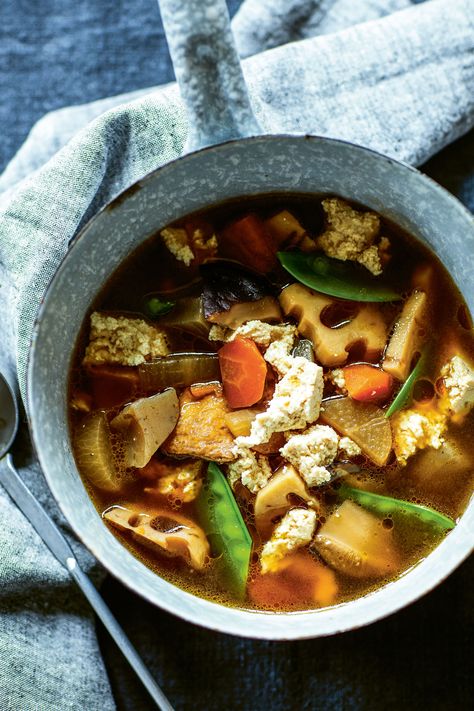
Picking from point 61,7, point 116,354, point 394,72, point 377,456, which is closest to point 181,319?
point 116,354

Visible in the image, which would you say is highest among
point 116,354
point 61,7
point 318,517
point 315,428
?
point 61,7

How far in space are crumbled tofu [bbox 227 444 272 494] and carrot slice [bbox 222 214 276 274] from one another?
0.46 metres

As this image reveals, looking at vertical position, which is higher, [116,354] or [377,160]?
[377,160]

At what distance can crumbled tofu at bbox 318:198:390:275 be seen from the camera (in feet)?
6.38

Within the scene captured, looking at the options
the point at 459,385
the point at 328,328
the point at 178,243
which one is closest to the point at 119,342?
the point at 178,243

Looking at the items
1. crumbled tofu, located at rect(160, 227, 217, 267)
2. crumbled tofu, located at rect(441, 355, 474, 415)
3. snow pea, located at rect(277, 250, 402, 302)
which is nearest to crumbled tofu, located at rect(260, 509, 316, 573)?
crumbled tofu, located at rect(441, 355, 474, 415)

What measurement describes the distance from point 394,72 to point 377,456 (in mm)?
1087

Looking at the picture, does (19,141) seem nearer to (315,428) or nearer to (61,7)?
(61,7)

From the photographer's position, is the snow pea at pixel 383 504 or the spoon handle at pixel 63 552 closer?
the snow pea at pixel 383 504

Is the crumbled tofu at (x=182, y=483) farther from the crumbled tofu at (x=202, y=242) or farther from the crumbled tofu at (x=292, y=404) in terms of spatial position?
the crumbled tofu at (x=202, y=242)

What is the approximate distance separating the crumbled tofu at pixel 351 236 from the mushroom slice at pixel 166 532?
77 cm

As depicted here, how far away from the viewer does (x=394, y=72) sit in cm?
221

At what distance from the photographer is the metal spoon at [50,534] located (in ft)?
6.82

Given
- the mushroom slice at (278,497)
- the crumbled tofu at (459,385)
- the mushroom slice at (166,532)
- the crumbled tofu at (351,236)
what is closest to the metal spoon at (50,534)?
the mushroom slice at (166,532)
